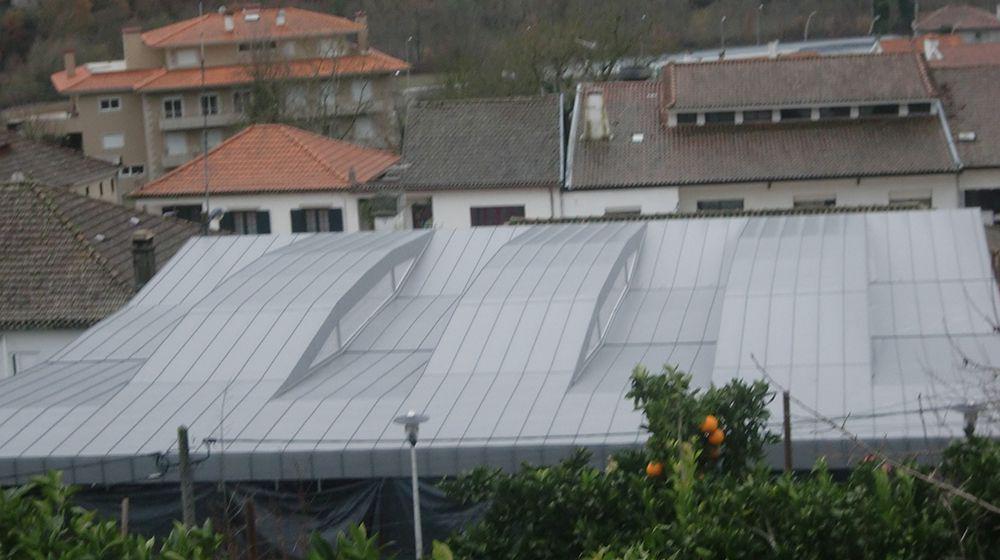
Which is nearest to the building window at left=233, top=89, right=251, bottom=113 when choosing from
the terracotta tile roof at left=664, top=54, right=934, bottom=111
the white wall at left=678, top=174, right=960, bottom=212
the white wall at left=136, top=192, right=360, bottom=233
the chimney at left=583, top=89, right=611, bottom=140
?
the white wall at left=136, top=192, right=360, bottom=233

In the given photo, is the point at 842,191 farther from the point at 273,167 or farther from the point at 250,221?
the point at 250,221

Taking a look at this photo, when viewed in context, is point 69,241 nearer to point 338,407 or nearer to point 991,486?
point 338,407

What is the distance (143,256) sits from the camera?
1997cm

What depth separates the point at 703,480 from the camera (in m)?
7.20

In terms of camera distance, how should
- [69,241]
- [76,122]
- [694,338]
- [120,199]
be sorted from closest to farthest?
[694,338], [69,241], [120,199], [76,122]

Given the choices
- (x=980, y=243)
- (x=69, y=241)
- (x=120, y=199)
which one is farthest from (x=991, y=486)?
(x=120, y=199)

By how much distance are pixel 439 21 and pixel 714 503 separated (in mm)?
63880

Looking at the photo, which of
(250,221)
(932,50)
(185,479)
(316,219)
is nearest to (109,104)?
(250,221)

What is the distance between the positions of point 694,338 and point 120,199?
31365mm

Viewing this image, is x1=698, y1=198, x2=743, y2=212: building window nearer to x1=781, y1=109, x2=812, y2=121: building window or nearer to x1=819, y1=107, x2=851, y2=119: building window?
x1=781, y1=109, x2=812, y2=121: building window

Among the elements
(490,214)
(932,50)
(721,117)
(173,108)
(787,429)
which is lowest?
(490,214)

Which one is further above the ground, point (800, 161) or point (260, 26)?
point (260, 26)

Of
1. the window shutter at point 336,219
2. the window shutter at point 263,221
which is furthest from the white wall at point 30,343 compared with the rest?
the window shutter at point 263,221

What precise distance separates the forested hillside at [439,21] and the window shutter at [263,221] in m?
23.0
